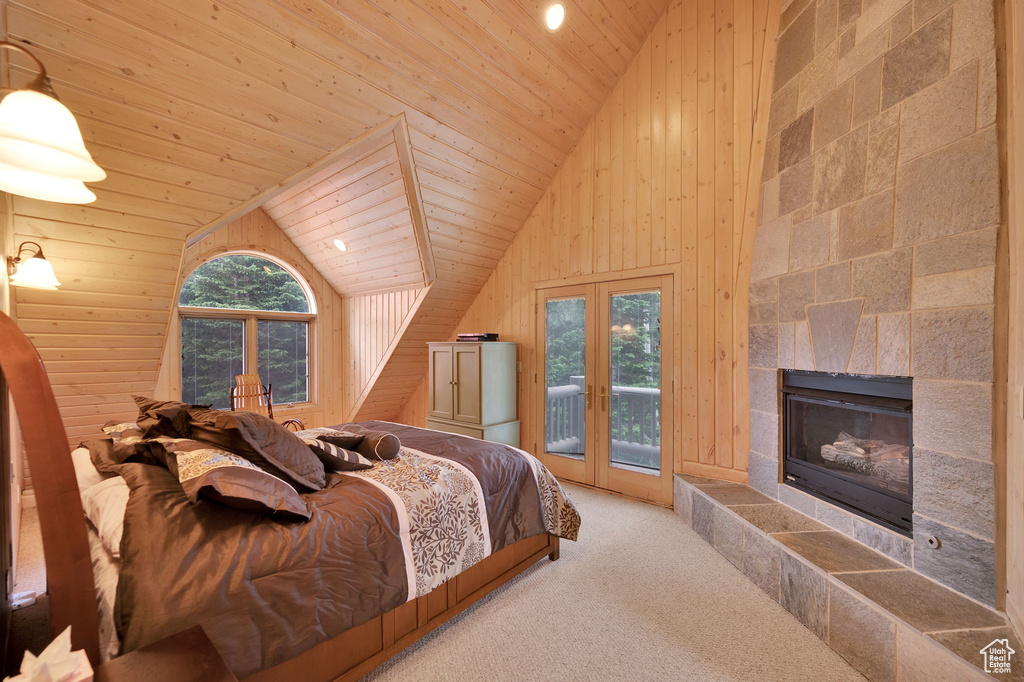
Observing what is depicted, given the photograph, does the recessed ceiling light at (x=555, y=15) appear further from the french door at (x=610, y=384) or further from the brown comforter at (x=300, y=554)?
the brown comforter at (x=300, y=554)

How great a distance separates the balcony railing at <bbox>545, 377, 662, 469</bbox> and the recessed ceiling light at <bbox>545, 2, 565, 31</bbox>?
2750mm

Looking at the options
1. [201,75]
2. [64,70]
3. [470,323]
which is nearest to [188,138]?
[201,75]

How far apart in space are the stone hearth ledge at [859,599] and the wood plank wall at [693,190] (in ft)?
2.42

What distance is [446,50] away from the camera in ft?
9.39

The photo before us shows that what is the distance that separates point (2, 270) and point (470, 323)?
3543 millimetres

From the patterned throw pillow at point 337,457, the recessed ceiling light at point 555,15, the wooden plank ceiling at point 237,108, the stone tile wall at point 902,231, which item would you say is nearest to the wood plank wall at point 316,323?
the wooden plank ceiling at point 237,108

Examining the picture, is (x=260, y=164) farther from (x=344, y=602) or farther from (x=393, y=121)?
(x=344, y=602)

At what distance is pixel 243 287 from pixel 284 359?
3.02 feet

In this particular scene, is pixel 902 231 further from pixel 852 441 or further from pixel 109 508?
pixel 109 508

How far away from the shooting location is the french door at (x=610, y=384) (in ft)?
11.8

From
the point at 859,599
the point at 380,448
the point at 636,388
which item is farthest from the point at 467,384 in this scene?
the point at 859,599

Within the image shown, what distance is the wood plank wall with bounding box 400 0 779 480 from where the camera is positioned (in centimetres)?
316

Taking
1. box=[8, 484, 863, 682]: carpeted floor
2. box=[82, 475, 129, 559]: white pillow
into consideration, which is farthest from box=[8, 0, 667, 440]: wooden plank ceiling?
box=[82, 475, 129, 559]: white pillow

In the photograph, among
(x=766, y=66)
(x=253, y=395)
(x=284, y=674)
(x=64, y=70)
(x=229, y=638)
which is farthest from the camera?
(x=253, y=395)
